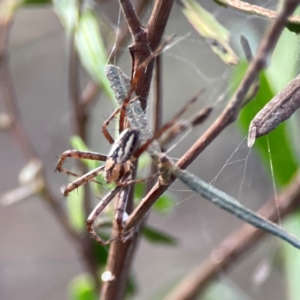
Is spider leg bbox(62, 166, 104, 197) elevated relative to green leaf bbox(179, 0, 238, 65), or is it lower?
lower

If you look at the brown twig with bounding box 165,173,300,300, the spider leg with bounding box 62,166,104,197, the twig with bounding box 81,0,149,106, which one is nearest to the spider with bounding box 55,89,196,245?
the spider leg with bounding box 62,166,104,197

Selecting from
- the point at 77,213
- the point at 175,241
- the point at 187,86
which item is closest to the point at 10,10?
the point at 77,213

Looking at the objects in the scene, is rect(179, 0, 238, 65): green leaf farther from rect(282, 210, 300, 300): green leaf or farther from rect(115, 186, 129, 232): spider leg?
rect(282, 210, 300, 300): green leaf

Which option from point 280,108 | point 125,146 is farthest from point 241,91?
point 125,146

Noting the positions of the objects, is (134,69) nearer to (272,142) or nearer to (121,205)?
(121,205)

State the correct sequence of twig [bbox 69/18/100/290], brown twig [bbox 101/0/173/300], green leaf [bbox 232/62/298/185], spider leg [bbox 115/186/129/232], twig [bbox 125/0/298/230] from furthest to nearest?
twig [bbox 69/18/100/290]
green leaf [bbox 232/62/298/185]
spider leg [bbox 115/186/129/232]
brown twig [bbox 101/0/173/300]
twig [bbox 125/0/298/230]

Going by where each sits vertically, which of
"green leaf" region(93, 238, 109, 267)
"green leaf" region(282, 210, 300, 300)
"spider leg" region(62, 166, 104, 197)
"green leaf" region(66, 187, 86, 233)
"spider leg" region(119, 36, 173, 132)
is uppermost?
"spider leg" region(119, 36, 173, 132)
